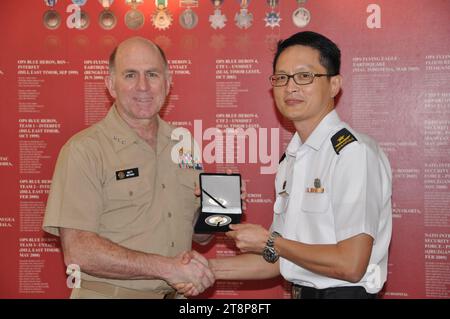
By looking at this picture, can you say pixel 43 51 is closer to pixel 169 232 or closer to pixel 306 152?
pixel 169 232

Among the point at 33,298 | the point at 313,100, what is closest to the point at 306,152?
the point at 313,100

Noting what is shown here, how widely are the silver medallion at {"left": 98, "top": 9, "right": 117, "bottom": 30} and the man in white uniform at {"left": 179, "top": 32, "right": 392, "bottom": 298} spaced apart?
5.49ft

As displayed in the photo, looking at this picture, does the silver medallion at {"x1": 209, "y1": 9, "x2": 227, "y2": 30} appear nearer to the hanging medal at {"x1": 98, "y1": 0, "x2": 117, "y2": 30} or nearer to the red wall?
the red wall

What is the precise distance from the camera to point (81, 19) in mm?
3865

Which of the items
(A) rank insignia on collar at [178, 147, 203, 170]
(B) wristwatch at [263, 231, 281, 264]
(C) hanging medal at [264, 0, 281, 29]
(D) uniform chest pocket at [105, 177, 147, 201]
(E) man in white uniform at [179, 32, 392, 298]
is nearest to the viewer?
(E) man in white uniform at [179, 32, 392, 298]

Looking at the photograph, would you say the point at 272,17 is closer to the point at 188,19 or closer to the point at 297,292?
the point at 188,19

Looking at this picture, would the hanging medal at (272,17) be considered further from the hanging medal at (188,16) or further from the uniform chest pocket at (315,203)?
the uniform chest pocket at (315,203)

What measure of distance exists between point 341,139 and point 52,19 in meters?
2.48

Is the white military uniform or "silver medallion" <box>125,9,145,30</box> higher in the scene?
"silver medallion" <box>125,9,145,30</box>

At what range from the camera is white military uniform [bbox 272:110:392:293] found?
2.30m

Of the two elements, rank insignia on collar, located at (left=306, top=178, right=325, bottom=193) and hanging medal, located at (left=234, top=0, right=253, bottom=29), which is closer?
rank insignia on collar, located at (left=306, top=178, right=325, bottom=193)

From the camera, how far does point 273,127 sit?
3758mm

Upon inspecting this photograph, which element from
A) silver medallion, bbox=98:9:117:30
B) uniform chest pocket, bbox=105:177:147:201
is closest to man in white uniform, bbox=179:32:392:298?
uniform chest pocket, bbox=105:177:147:201
